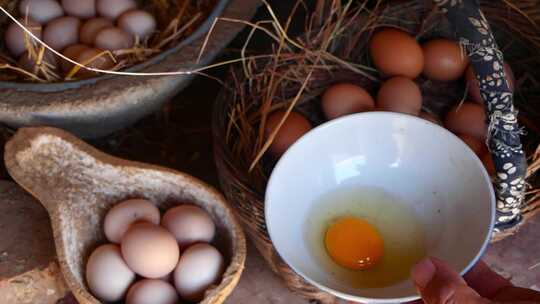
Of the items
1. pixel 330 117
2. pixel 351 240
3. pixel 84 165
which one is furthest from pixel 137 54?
pixel 351 240

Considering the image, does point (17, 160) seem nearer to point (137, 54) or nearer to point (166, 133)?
point (137, 54)

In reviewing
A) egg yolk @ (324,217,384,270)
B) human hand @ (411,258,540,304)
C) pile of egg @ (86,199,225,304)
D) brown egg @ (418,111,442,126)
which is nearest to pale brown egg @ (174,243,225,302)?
pile of egg @ (86,199,225,304)

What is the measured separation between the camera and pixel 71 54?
944 millimetres

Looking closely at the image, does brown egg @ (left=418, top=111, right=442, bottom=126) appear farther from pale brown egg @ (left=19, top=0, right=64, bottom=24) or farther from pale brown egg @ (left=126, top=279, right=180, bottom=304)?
pale brown egg @ (left=19, top=0, right=64, bottom=24)

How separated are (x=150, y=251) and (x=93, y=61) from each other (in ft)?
0.95

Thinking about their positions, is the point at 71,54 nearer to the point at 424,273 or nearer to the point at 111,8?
the point at 111,8

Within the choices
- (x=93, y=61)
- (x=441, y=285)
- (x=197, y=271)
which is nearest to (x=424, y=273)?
(x=441, y=285)

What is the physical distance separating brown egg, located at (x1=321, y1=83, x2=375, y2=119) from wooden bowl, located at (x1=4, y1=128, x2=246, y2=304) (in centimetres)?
21

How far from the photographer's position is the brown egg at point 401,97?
0.92 metres

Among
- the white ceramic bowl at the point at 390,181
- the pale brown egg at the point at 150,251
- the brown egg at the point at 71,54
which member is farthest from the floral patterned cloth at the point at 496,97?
the brown egg at the point at 71,54

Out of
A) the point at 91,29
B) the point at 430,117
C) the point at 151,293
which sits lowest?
the point at 151,293

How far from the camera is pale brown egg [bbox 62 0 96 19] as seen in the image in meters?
1.00

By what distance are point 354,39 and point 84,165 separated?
0.43 meters

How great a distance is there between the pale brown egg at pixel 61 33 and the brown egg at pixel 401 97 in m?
0.46
